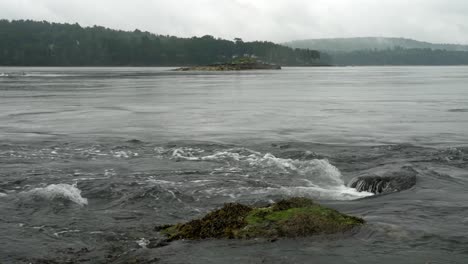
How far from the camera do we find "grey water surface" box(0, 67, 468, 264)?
461 inches

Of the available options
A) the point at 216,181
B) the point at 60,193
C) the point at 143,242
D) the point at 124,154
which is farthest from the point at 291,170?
the point at 143,242

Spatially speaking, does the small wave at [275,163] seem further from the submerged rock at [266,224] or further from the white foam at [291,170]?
the submerged rock at [266,224]

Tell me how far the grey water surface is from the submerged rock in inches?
12.8

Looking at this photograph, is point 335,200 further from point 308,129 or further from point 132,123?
point 132,123

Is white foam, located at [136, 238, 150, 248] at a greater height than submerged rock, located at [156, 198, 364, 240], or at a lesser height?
lesser

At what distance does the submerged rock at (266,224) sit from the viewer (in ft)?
40.7

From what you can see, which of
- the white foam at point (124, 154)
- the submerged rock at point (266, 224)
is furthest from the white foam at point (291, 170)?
the submerged rock at point (266, 224)

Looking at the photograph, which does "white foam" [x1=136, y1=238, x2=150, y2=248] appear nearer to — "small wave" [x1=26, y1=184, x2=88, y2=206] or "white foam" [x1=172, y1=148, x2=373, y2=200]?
"small wave" [x1=26, y1=184, x2=88, y2=206]

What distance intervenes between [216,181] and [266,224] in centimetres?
675

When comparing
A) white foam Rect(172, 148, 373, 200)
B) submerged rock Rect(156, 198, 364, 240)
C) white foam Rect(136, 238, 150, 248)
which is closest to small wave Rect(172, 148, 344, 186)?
white foam Rect(172, 148, 373, 200)

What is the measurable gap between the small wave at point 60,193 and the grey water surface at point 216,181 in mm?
56

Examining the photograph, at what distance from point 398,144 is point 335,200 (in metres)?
11.7

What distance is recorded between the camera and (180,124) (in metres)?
35.9

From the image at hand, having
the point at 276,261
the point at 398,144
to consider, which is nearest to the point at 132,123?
the point at 398,144
